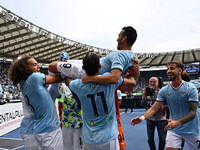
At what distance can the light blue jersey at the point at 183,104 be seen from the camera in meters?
3.00

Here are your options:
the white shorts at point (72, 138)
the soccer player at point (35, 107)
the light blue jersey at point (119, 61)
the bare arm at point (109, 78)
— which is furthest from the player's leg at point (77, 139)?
the bare arm at point (109, 78)

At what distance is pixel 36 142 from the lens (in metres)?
Answer: 2.25

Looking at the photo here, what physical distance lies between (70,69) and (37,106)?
729 mm

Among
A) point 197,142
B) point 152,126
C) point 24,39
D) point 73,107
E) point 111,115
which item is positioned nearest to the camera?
point 111,115

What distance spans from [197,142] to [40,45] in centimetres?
2473

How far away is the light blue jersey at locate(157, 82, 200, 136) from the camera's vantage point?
9.85ft

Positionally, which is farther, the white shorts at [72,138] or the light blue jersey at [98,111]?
the white shorts at [72,138]

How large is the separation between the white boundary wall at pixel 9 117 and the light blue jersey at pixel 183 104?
7699 millimetres

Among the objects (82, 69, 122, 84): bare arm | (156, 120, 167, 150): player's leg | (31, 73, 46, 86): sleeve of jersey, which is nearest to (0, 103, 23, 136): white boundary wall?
(156, 120, 167, 150): player's leg

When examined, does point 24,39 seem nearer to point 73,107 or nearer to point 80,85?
point 73,107

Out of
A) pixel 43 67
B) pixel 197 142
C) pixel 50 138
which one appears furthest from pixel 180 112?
pixel 43 67

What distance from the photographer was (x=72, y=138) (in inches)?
138

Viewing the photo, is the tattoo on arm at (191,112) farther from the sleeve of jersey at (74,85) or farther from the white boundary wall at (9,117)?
the white boundary wall at (9,117)

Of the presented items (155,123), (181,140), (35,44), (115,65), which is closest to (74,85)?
(115,65)
